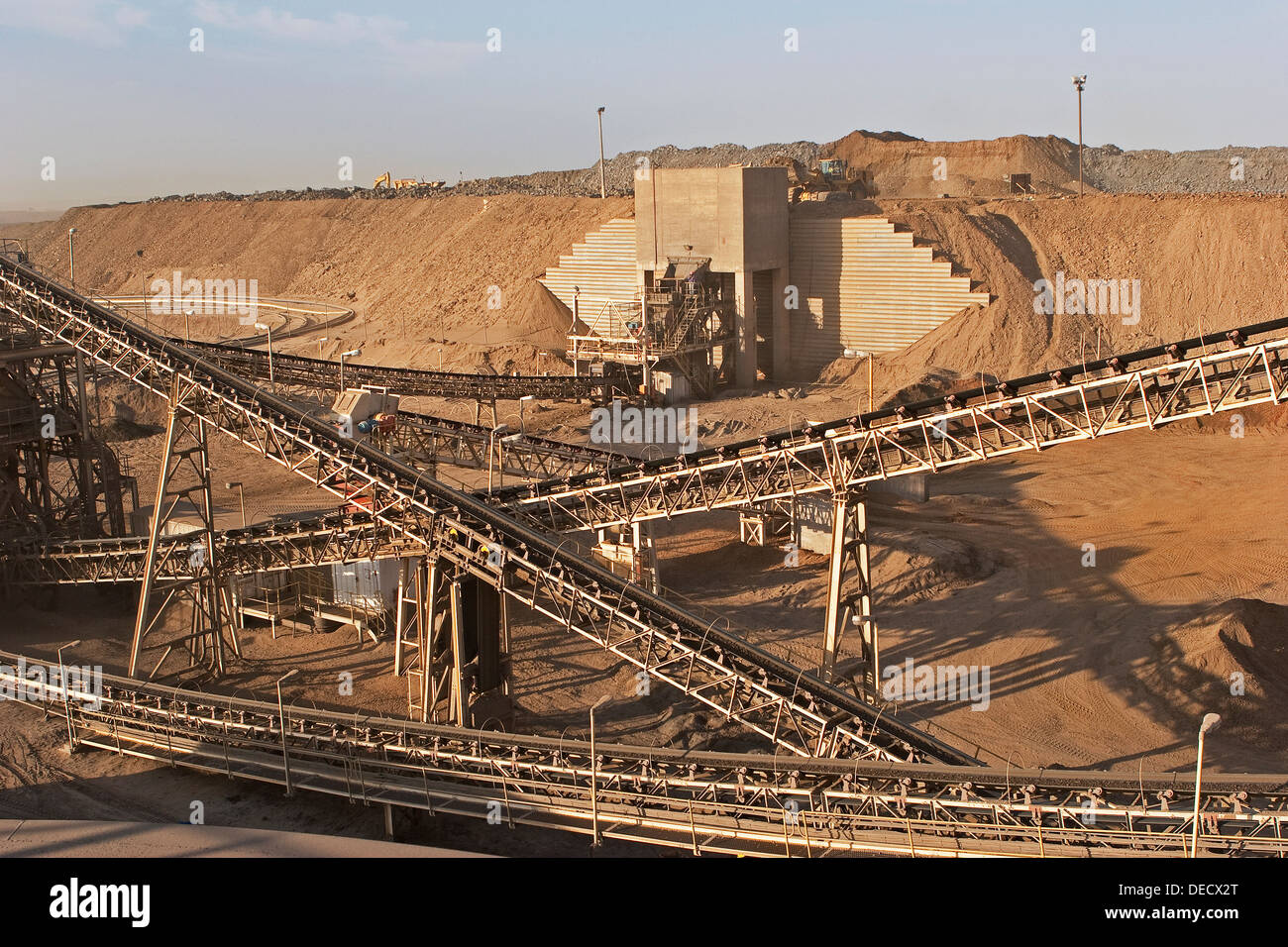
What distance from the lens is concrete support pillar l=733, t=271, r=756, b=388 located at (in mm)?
55062

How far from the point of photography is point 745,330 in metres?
55.2

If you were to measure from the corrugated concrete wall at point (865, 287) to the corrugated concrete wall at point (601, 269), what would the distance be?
8.35 metres

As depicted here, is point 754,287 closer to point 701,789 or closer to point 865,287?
point 865,287

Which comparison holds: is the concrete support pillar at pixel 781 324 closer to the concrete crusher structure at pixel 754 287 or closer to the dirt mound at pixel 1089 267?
the concrete crusher structure at pixel 754 287

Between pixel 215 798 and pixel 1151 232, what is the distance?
2072 inches

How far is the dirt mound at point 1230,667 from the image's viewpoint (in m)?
25.3

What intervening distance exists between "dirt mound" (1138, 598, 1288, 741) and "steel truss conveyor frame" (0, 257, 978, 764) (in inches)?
315

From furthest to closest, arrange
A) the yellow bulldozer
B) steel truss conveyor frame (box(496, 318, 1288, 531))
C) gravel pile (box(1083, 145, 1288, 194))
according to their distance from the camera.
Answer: gravel pile (box(1083, 145, 1288, 194)) → the yellow bulldozer → steel truss conveyor frame (box(496, 318, 1288, 531))

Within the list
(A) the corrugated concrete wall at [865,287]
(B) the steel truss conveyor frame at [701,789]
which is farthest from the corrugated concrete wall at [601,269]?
(B) the steel truss conveyor frame at [701,789]

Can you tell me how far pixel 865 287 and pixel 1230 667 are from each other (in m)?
33.1

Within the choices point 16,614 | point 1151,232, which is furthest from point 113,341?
point 1151,232

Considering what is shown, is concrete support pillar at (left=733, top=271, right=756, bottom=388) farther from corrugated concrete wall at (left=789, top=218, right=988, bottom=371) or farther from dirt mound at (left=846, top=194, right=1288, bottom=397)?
dirt mound at (left=846, top=194, right=1288, bottom=397)

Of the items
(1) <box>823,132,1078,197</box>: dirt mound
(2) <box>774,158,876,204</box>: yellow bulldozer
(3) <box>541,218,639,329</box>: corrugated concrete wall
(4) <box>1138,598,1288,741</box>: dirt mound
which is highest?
(1) <box>823,132,1078,197</box>: dirt mound

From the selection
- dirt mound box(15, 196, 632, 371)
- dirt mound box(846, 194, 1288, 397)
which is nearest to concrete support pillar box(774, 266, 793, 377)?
dirt mound box(846, 194, 1288, 397)
